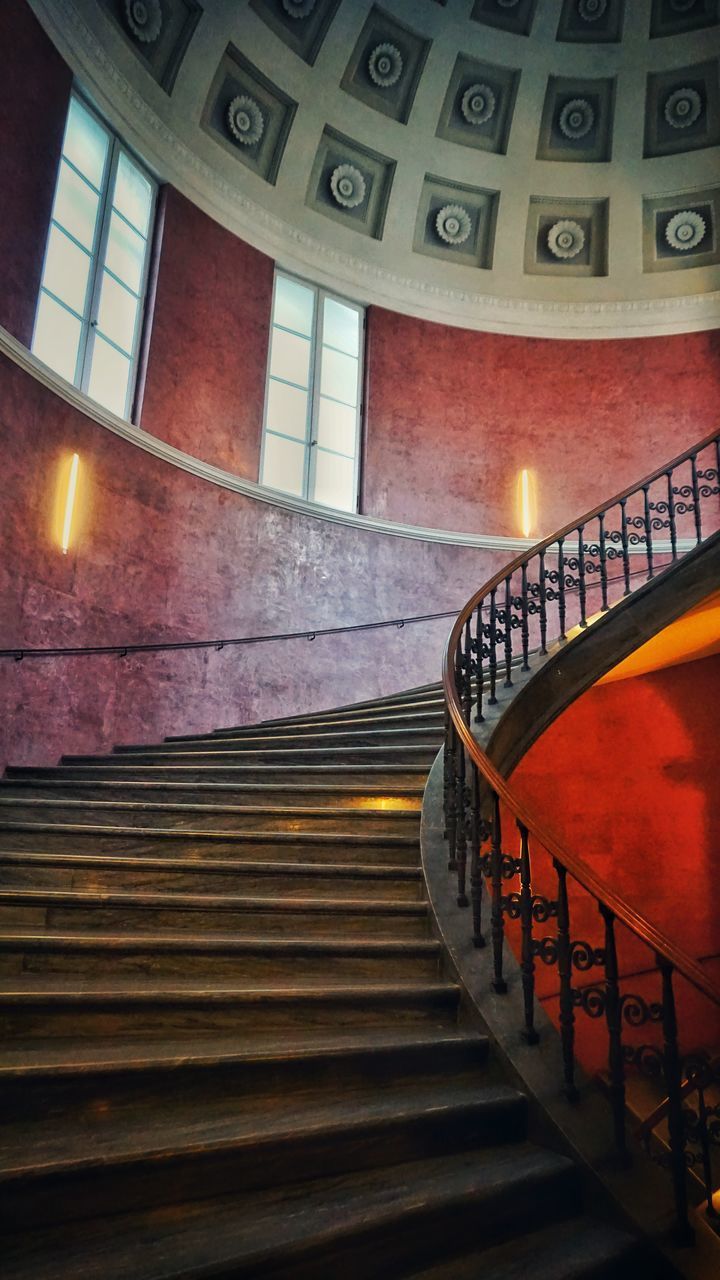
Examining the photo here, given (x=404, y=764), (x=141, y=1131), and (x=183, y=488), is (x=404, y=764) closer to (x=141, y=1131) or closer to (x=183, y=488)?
(x=141, y=1131)

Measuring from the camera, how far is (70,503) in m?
6.23

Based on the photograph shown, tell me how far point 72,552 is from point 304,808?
3.23 metres

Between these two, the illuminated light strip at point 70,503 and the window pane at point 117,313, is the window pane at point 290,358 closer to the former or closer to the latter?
the window pane at point 117,313

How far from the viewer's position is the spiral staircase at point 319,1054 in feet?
6.77

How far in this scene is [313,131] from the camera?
28.4 feet

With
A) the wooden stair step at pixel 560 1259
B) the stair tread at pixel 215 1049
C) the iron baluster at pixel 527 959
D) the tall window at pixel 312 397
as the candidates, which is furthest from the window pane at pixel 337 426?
the wooden stair step at pixel 560 1259

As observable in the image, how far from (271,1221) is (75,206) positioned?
285 inches

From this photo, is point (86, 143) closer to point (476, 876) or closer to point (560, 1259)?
point (476, 876)

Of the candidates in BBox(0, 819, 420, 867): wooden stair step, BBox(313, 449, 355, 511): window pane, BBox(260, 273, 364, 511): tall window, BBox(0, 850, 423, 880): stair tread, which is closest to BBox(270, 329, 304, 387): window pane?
BBox(260, 273, 364, 511): tall window

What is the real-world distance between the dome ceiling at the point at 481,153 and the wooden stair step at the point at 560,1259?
27.4 ft

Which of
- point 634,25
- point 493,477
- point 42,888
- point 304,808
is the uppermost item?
point 634,25

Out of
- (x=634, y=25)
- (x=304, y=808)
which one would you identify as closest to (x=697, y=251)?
(x=634, y=25)

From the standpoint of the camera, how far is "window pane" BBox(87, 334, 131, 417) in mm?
6867

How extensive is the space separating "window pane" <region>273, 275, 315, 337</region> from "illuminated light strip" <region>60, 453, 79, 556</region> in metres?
3.24
